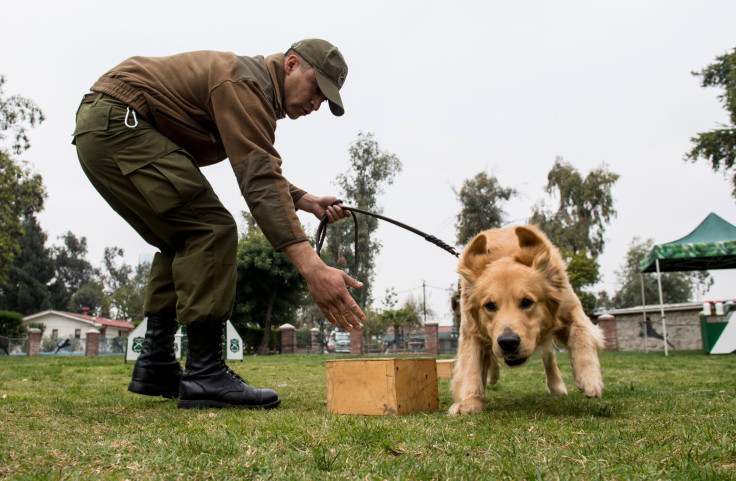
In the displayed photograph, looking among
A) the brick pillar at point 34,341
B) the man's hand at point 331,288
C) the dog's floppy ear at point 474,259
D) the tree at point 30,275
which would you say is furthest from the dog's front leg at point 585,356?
the tree at point 30,275

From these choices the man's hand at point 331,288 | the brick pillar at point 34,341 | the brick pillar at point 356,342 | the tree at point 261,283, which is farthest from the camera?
the tree at point 261,283

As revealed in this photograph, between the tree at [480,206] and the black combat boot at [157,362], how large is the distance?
3250cm

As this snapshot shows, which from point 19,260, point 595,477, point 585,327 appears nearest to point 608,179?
point 585,327

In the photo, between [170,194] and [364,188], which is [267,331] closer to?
[364,188]

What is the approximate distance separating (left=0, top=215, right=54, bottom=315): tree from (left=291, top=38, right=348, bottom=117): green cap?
64000mm

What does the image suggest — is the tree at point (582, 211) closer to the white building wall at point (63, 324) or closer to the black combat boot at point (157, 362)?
the black combat boot at point (157, 362)

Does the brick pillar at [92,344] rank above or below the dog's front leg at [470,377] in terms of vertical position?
below

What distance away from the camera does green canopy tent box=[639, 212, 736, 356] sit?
50.5ft

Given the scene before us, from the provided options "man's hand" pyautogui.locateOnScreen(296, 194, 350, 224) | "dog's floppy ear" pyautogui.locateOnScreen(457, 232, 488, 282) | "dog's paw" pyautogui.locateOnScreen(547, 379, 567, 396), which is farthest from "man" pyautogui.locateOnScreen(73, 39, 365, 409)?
"dog's paw" pyautogui.locateOnScreen(547, 379, 567, 396)

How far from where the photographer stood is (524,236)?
3.76m

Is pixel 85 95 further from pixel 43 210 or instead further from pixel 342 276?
pixel 43 210

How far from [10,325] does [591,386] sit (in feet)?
134

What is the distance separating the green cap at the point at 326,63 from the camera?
322 cm

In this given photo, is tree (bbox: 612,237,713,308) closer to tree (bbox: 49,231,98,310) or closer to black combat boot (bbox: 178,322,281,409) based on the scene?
black combat boot (bbox: 178,322,281,409)
